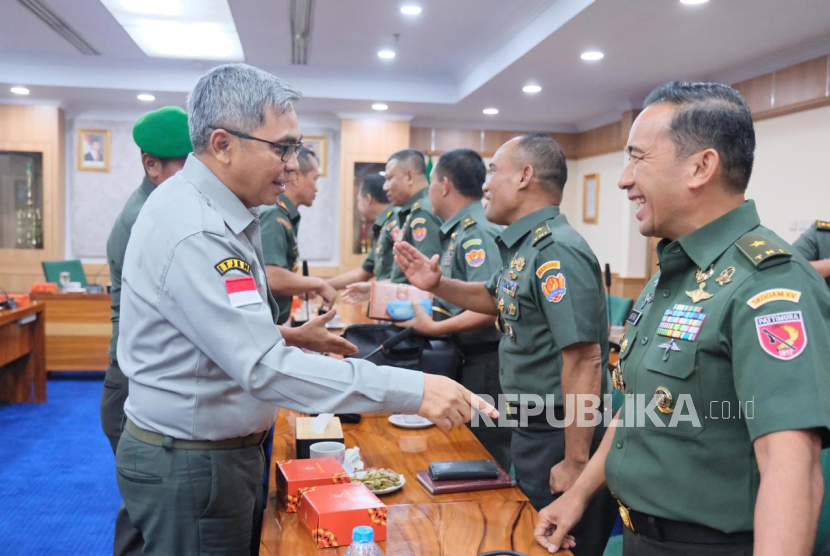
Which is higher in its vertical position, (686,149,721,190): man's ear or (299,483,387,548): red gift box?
(686,149,721,190): man's ear

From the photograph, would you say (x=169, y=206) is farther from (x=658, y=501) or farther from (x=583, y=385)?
(x=583, y=385)

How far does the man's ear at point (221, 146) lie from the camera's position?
1.44m

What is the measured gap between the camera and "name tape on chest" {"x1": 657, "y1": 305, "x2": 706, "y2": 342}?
3.89 ft

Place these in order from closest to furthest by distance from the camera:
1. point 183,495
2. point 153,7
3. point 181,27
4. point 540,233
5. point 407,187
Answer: point 183,495 → point 540,233 → point 407,187 → point 153,7 → point 181,27

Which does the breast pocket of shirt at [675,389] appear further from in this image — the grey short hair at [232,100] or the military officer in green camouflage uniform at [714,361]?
the grey short hair at [232,100]

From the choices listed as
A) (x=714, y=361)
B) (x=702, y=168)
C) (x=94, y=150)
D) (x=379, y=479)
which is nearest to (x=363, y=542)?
(x=379, y=479)

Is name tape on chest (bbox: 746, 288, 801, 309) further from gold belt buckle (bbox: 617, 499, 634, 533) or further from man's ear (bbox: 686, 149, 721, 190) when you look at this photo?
gold belt buckle (bbox: 617, 499, 634, 533)

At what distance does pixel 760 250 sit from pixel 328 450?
122 centimetres

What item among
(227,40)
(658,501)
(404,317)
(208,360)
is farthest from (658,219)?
(227,40)

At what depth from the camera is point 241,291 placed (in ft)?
4.32

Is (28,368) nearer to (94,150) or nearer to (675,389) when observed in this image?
(94,150)

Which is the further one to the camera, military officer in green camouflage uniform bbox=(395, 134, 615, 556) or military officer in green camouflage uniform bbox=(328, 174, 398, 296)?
military officer in green camouflage uniform bbox=(328, 174, 398, 296)

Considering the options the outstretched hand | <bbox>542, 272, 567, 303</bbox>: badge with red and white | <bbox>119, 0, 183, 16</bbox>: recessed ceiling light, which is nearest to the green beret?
the outstretched hand

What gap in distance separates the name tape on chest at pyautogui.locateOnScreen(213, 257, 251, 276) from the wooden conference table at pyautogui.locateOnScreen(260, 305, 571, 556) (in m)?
0.59
